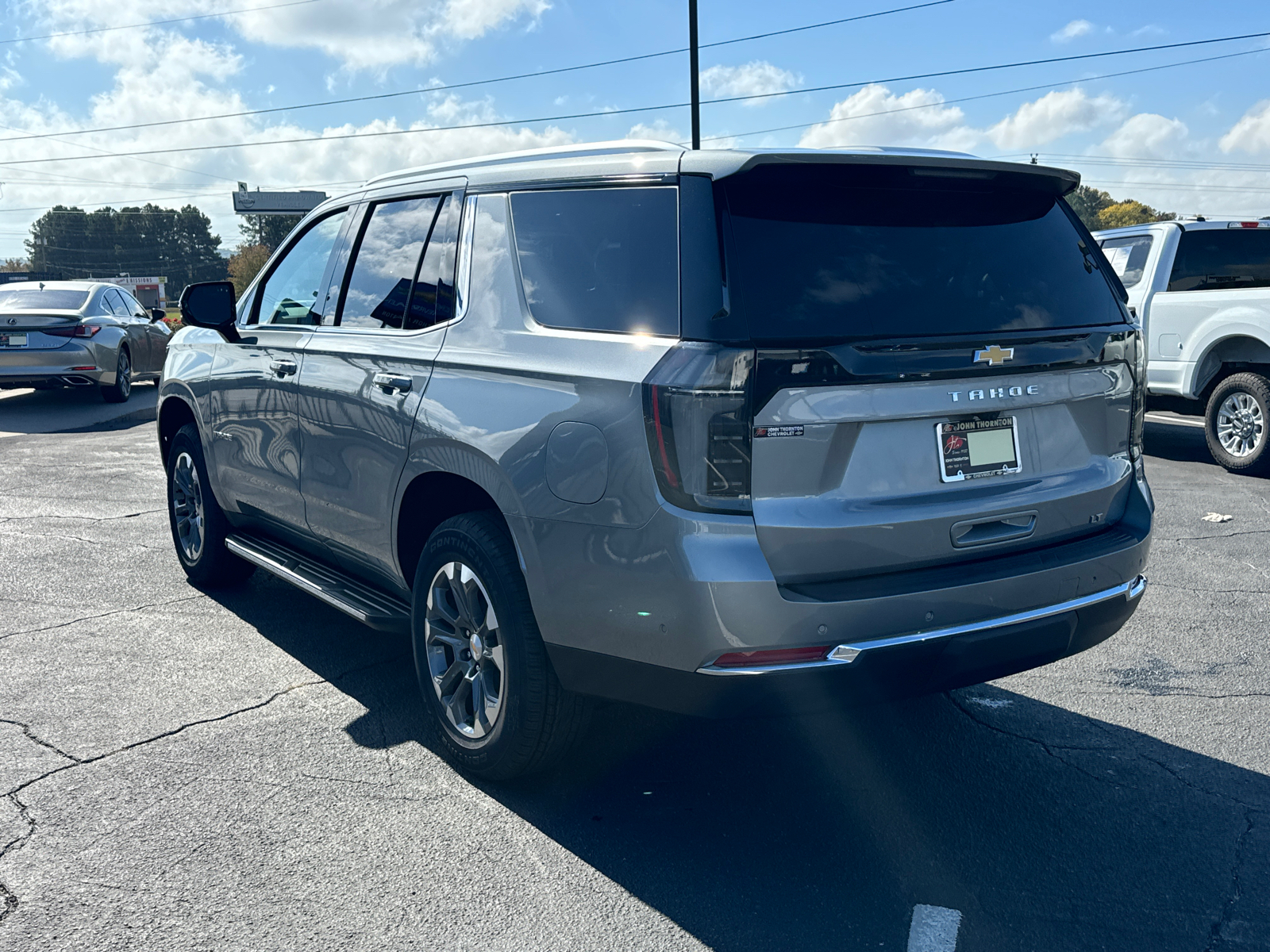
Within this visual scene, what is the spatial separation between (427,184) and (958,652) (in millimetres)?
2506

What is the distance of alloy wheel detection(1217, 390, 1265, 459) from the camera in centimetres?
912

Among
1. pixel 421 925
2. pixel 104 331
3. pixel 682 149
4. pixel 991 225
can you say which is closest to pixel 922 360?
pixel 991 225

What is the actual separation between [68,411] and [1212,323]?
43.5 ft

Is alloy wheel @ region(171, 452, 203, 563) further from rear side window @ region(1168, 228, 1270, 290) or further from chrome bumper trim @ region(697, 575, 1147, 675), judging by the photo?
rear side window @ region(1168, 228, 1270, 290)

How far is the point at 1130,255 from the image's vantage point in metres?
10.4

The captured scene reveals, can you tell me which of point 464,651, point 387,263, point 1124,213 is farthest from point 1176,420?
point 1124,213

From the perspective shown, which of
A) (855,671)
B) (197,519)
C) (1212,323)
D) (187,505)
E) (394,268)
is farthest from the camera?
(1212,323)

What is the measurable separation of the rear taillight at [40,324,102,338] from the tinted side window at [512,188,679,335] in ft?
40.6

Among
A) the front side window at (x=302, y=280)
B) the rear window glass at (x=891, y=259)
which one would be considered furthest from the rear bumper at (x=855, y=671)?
the front side window at (x=302, y=280)

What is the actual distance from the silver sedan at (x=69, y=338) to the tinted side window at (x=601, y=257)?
1238cm

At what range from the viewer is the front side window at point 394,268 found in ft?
13.0

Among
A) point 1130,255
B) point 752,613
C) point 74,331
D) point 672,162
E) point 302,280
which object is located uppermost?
point 672,162

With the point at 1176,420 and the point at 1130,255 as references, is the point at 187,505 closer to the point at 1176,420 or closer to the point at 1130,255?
the point at 1130,255

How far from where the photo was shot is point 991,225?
335cm
